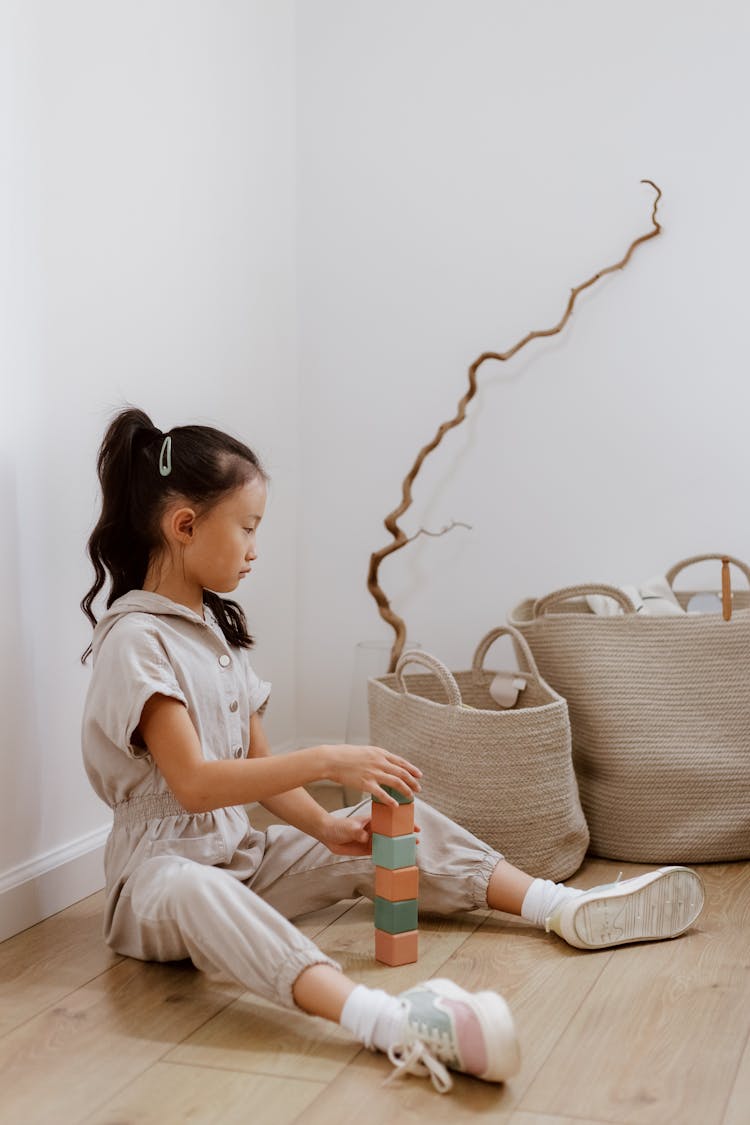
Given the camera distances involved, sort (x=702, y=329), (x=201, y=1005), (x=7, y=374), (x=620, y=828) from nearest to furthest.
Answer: (x=201, y=1005), (x=7, y=374), (x=620, y=828), (x=702, y=329)

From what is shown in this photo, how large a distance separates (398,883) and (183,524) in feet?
1.76

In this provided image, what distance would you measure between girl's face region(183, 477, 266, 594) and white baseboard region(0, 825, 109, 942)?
0.48m

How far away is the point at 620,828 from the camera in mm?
1998

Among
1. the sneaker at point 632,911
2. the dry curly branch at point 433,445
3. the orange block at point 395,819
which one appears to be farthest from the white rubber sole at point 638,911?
the dry curly branch at point 433,445

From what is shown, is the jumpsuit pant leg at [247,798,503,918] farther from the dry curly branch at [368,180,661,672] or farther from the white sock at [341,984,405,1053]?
the dry curly branch at [368,180,661,672]

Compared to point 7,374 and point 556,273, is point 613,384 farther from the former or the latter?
point 7,374

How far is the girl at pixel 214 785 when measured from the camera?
138 cm

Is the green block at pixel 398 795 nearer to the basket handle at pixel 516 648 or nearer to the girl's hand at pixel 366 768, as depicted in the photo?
the girl's hand at pixel 366 768

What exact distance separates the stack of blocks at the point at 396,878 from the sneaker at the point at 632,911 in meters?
0.20

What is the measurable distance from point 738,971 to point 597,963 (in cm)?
17

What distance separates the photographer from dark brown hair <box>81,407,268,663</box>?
160 centimetres

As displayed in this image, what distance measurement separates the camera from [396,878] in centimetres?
149

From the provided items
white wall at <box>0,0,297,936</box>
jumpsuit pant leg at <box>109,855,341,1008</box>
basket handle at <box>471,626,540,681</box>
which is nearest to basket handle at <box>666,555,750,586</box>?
basket handle at <box>471,626,540,681</box>

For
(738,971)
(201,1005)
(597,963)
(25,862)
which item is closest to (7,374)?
(25,862)
